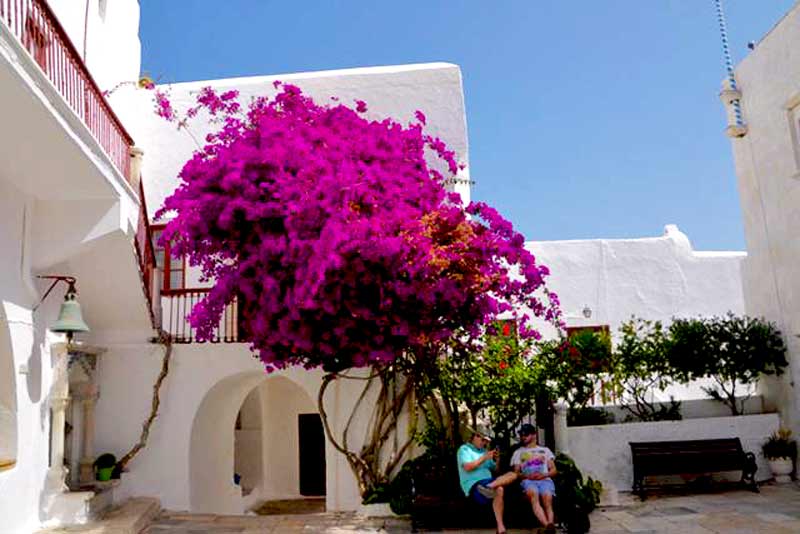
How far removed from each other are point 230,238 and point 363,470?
362 cm

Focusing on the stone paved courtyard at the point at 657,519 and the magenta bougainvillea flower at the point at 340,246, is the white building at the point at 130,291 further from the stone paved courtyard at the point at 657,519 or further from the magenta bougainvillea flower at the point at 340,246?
the magenta bougainvillea flower at the point at 340,246

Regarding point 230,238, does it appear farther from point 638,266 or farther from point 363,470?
point 638,266

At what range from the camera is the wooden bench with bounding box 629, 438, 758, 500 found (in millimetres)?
10430

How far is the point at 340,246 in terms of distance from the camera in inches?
341

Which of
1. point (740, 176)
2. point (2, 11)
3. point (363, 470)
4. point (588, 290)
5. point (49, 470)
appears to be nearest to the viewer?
point (2, 11)

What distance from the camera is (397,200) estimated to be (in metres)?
9.47

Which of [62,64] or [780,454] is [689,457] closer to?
[780,454]

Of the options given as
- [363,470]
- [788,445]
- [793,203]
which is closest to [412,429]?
[363,470]

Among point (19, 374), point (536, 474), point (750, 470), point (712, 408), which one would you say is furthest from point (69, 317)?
point (712, 408)

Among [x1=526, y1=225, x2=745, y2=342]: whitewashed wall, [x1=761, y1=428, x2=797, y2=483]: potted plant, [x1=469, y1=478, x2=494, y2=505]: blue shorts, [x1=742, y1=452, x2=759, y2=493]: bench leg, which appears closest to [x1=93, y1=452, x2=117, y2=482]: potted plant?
[x1=469, y1=478, x2=494, y2=505]: blue shorts

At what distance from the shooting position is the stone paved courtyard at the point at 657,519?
852 centimetres

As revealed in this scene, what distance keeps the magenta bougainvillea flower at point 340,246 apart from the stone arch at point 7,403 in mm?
2212

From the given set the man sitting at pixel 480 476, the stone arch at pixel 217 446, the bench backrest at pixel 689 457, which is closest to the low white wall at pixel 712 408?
the bench backrest at pixel 689 457

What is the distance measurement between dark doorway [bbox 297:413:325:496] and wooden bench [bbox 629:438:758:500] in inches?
281
